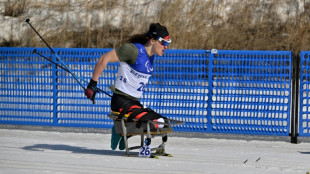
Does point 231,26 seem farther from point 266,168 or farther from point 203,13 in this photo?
point 266,168

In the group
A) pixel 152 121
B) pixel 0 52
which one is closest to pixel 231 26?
pixel 0 52

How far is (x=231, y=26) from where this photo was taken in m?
20.8

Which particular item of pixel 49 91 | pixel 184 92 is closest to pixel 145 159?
pixel 184 92

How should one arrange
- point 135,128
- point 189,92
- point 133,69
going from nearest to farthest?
point 135,128 < point 133,69 < point 189,92

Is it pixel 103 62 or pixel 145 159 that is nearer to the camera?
pixel 145 159

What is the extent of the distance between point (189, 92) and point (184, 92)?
8 centimetres

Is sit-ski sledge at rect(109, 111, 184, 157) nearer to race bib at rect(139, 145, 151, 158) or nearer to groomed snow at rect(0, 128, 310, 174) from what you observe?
race bib at rect(139, 145, 151, 158)

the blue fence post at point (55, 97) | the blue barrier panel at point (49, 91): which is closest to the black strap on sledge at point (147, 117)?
the blue barrier panel at point (49, 91)

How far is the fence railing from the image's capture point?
37.3ft

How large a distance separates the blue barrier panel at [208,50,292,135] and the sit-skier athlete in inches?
104

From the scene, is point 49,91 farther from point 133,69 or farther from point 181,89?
point 133,69

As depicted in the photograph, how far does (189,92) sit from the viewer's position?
11680 mm

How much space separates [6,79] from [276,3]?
35.9 feet

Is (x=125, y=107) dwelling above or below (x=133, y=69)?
below
